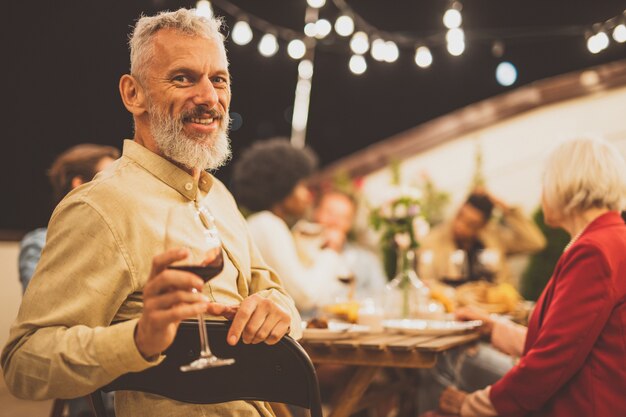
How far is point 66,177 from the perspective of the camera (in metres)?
2.83

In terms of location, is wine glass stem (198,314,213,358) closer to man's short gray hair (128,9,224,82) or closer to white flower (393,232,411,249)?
man's short gray hair (128,9,224,82)

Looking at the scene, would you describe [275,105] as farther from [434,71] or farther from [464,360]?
[464,360]

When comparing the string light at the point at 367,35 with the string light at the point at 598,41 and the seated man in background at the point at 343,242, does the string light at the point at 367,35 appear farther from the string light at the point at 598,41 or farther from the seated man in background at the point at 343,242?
the seated man in background at the point at 343,242

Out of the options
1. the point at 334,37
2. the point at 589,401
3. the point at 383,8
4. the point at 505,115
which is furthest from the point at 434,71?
the point at 589,401

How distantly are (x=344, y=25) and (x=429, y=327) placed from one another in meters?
3.84

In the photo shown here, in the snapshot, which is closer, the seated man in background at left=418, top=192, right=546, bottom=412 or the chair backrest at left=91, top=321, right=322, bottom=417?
the chair backrest at left=91, top=321, right=322, bottom=417

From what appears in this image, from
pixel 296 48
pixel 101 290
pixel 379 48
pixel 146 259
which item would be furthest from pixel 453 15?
pixel 101 290

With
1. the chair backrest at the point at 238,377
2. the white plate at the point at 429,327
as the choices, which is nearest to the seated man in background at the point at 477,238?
the white plate at the point at 429,327

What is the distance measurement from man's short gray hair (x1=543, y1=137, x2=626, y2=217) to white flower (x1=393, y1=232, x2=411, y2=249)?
3.11 feet

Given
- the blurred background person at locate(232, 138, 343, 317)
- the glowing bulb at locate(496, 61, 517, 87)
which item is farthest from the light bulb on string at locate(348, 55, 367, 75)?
the glowing bulb at locate(496, 61, 517, 87)

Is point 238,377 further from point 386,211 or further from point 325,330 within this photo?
point 386,211

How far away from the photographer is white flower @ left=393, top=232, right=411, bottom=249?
3100 mm

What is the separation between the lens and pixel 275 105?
1188 centimetres

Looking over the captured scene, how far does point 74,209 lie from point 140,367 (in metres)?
0.41
